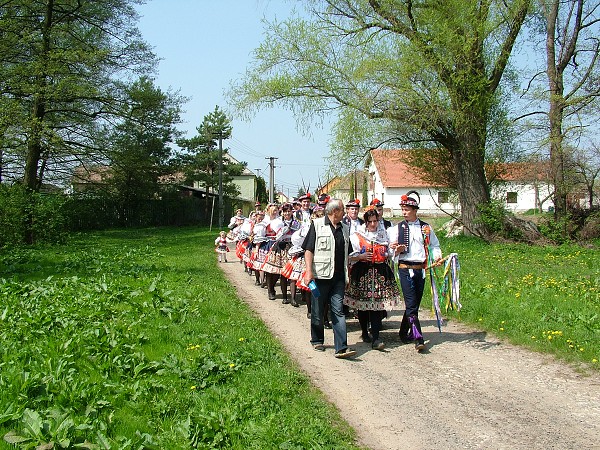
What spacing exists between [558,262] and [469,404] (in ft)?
43.1

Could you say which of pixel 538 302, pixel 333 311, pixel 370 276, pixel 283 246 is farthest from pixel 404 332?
pixel 283 246

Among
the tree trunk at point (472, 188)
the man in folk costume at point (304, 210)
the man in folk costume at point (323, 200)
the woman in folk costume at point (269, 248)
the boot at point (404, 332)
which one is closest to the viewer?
the boot at point (404, 332)

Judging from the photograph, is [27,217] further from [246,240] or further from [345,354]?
[345,354]

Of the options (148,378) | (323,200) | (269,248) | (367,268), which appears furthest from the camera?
(269,248)

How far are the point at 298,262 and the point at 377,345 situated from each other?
2.79 meters

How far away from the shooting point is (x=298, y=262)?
33.6ft

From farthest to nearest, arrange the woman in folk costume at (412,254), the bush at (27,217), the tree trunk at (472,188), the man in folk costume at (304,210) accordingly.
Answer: the tree trunk at (472,188) → the bush at (27,217) → the man in folk costume at (304,210) → the woman in folk costume at (412,254)

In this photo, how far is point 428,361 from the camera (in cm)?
727

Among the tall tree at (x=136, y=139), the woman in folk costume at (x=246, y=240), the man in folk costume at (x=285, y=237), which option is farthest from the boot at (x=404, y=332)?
the tall tree at (x=136, y=139)

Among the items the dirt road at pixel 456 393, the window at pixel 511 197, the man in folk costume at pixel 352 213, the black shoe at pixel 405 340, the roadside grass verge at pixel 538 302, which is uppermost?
the window at pixel 511 197

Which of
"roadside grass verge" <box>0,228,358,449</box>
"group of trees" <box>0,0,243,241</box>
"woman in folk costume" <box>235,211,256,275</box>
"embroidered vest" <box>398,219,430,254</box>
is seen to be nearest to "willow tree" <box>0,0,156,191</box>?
"group of trees" <box>0,0,243,241</box>

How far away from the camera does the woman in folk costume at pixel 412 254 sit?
7867 mm

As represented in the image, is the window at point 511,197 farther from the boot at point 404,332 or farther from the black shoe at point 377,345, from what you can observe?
the black shoe at point 377,345

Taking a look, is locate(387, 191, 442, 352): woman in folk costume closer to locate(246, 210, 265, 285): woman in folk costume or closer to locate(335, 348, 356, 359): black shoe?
locate(335, 348, 356, 359): black shoe
